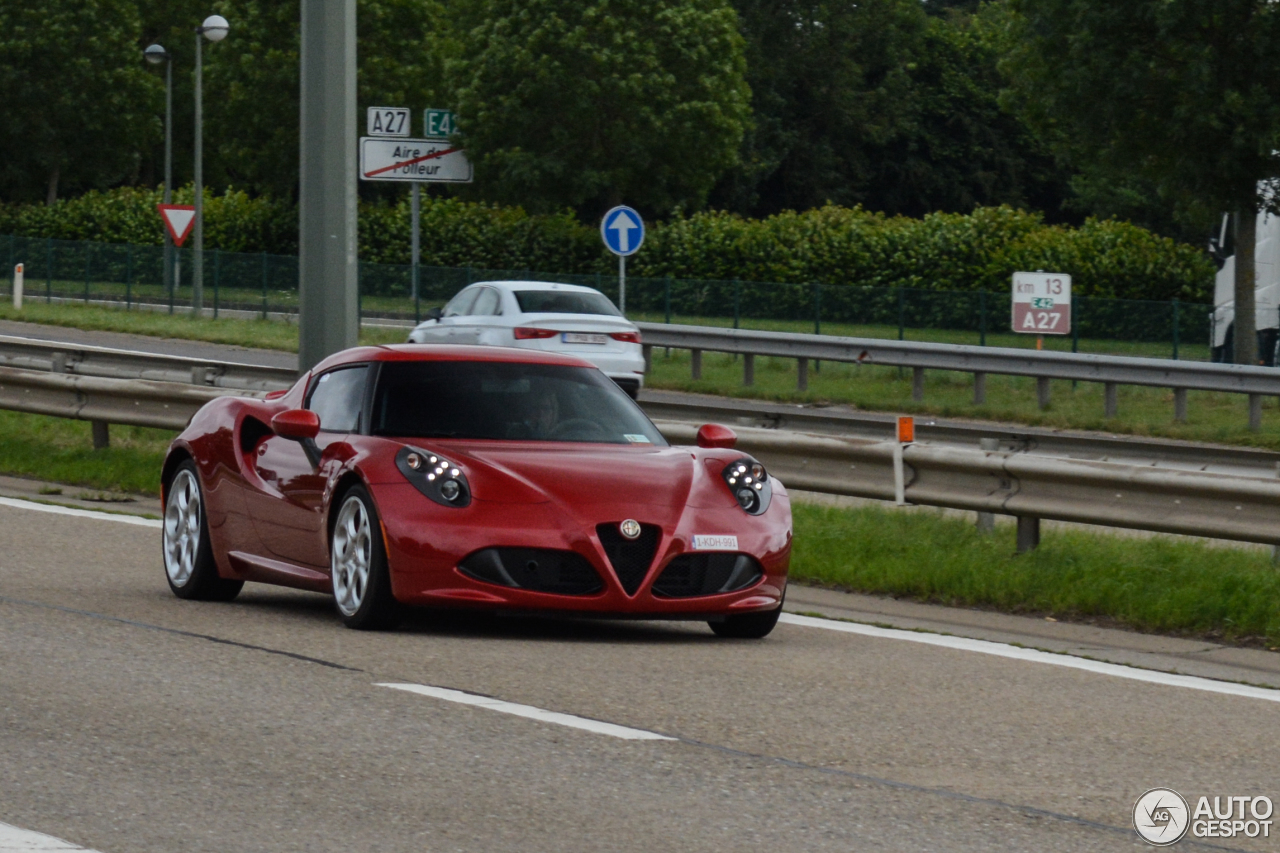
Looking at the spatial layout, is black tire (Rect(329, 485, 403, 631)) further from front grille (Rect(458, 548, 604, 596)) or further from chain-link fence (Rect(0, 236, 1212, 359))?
chain-link fence (Rect(0, 236, 1212, 359))

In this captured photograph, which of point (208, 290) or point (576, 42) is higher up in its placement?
point (576, 42)

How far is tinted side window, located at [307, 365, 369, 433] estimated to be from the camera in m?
9.48

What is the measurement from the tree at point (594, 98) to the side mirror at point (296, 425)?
4627 centimetres

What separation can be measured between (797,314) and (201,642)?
105 feet

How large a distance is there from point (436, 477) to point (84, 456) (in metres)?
8.52

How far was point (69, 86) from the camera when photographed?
67188mm

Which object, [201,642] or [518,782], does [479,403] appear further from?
[518,782]

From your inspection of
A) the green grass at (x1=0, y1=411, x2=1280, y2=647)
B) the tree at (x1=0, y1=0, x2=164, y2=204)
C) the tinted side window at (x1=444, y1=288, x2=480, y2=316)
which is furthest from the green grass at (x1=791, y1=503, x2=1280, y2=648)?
the tree at (x1=0, y1=0, x2=164, y2=204)

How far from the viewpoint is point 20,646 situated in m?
8.06

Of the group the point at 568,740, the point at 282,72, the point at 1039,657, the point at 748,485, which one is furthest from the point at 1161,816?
the point at 282,72

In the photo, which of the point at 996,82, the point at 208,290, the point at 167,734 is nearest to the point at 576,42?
the point at 208,290

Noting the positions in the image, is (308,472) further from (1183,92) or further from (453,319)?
(1183,92)

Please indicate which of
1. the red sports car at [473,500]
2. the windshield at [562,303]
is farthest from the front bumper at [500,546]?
the windshield at [562,303]

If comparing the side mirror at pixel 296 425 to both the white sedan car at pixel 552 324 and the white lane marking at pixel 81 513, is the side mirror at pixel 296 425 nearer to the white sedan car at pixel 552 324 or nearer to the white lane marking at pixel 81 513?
the white lane marking at pixel 81 513
